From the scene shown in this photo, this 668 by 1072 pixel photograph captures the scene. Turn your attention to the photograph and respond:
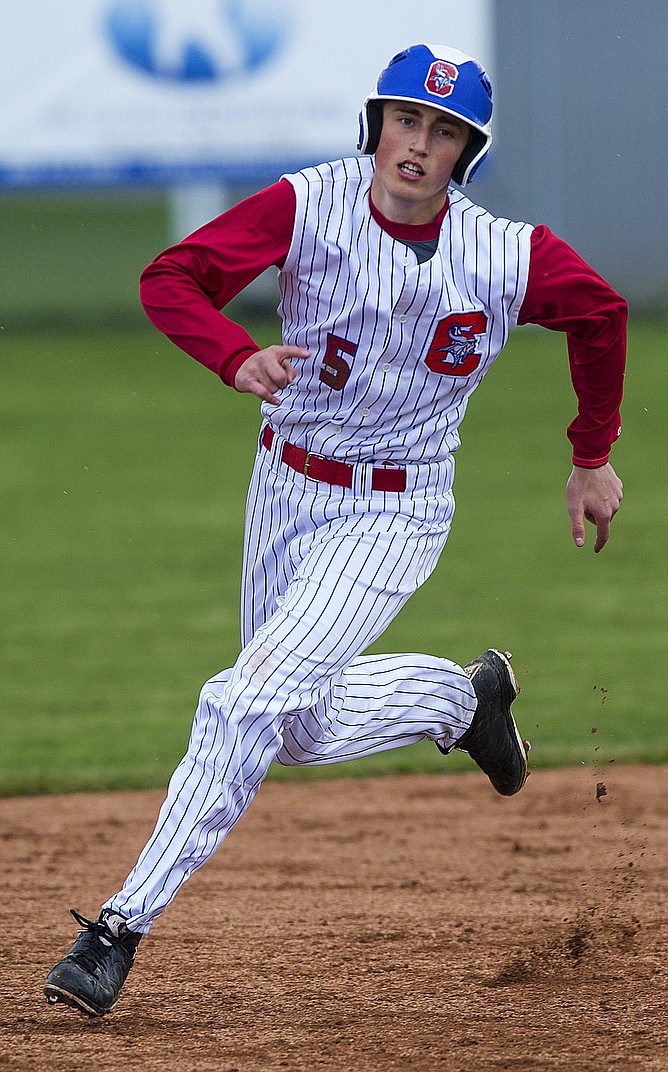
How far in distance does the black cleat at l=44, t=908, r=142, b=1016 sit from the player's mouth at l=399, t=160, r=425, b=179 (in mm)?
1719

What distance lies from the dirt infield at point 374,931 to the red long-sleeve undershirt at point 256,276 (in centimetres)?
115

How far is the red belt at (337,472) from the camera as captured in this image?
356cm

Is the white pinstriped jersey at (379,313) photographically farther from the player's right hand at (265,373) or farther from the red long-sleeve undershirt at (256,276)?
the player's right hand at (265,373)

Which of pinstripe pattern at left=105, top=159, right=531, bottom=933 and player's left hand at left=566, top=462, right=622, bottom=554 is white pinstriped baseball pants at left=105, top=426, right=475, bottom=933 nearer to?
pinstripe pattern at left=105, top=159, right=531, bottom=933

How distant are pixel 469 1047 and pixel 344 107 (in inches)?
592

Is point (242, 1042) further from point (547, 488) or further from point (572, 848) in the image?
point (547, 488)

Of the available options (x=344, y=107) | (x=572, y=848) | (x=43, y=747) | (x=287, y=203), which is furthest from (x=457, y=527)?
(x=344, y=107)

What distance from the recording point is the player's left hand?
3719 mm

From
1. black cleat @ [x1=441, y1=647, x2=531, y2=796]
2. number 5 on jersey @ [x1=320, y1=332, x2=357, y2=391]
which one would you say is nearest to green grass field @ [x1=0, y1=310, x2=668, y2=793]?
black cleat @ [x1=441, y1=647, x2=531, y2=796]

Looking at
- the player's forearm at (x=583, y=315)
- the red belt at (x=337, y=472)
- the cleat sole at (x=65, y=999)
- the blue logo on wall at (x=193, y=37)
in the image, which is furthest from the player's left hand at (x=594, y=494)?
the blue logo on wall at (x=193, y=37)

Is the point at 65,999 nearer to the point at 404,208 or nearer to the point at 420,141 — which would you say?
the point at 404,208

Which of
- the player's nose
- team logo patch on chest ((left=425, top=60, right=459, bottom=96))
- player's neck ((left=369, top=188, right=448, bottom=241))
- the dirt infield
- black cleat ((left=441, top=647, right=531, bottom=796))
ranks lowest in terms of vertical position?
the dirt infield

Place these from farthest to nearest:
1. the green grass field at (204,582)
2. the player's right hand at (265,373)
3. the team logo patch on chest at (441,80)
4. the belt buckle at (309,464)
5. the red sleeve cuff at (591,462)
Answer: the green grass field at (204,582) → the red sleeve cuff at (591,462) → the belt buckle at (309,464) → the team logo patch on chest at (441,80) → the player's right hand at (265,373)

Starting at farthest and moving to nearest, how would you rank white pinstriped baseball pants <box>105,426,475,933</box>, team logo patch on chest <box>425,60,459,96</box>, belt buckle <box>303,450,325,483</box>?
belt buckle <box>303,450,325,483</box> → team logo patch on chest <box>425,60,459,96</box> → white pinstriped baseball pants <box>105,426,475,933</box>
